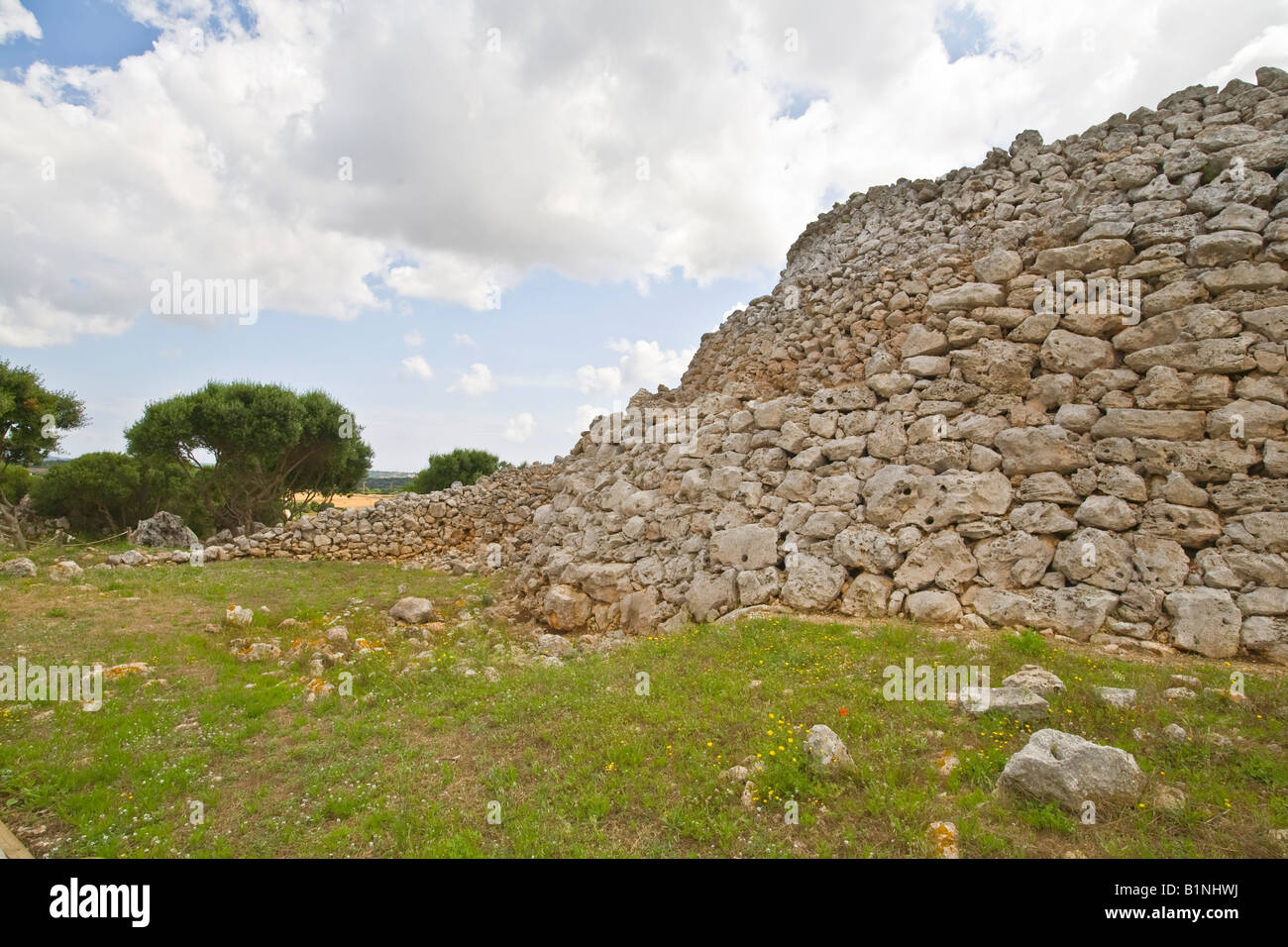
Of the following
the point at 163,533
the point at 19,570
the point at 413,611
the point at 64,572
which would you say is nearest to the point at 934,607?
the point at 413,611

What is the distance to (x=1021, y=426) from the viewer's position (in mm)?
9234

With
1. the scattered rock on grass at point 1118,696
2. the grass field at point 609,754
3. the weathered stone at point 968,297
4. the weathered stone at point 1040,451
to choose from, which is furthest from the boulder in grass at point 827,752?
the weathered stone at point 968,297

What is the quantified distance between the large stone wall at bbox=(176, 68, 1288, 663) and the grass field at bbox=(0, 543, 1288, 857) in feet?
3.94

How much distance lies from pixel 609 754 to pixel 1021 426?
25.6 ft

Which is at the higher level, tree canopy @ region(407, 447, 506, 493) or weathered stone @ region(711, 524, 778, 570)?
tree canopy @ region(407, 447, 506, 493)

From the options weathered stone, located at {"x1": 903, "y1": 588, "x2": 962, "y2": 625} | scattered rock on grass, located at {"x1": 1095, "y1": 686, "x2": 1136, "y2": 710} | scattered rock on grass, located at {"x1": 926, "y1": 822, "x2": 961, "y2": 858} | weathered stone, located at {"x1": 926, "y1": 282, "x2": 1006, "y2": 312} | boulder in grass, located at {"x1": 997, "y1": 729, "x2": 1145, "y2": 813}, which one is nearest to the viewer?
scattered rock on grass, located at {"x1": 926, "y1": 822, "x2": 961, "y2": 858}

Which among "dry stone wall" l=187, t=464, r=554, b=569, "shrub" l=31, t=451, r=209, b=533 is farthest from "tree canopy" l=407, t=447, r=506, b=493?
"dry stone wall" l=187, t=464, r=554, b=569

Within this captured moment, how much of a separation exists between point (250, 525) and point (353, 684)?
21543 mm

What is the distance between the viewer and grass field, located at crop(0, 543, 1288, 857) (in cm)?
436

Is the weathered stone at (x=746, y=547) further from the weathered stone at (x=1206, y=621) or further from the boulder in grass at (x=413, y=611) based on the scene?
the boulder in grass at (x=413, y=611)

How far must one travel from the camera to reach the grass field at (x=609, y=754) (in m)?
4.36

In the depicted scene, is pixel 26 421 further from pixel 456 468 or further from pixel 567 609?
pixel 567 609

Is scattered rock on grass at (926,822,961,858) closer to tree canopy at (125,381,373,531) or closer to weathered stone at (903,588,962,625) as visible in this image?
weathered stone at (903,588,962,625)
